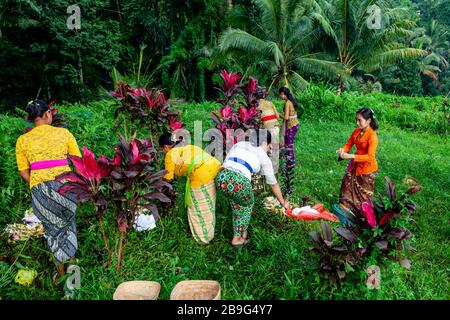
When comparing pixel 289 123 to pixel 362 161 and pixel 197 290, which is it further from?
pixel 197 290

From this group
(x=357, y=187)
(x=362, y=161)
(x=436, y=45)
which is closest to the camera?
(x=362, y=161)

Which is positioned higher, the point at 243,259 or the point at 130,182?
the point at 130,182

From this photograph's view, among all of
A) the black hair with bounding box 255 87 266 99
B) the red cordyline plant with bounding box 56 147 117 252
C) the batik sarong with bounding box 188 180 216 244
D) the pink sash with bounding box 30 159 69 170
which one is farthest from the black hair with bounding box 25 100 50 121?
the black hair with bounding box 255 87 266 99

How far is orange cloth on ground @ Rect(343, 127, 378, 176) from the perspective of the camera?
3.77 meters

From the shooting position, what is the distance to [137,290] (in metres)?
2.75

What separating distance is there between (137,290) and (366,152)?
8.62 feet

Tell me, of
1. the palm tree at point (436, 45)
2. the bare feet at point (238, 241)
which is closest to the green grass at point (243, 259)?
the bare feet at point (238, 241)

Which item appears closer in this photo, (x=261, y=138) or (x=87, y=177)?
(x=87, y=177)

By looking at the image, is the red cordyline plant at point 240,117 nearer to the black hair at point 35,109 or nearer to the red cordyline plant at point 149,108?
the red cordyline plant at point 149,108

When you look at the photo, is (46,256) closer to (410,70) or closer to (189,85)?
(189,85)

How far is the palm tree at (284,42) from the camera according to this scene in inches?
430

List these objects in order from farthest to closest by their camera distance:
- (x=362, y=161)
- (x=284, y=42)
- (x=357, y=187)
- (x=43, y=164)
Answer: (x=284, y=42)
(x=357, y=187)
(x=362, y=161)
(x=43, y=164)

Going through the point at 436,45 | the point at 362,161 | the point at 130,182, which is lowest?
the point at 362,161

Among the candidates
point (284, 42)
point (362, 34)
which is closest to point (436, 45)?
point (362, 34)
